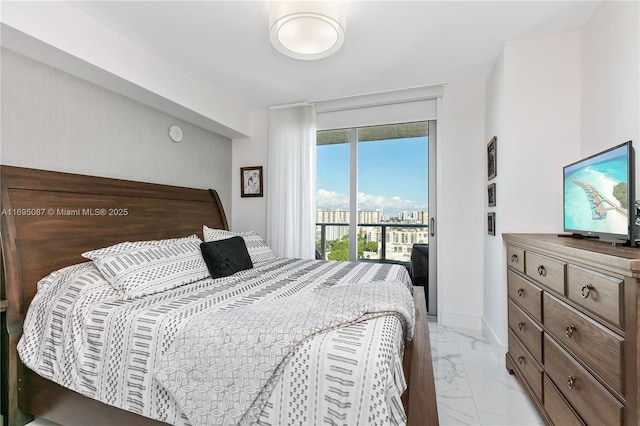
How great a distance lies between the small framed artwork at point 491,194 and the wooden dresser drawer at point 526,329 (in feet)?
3.01

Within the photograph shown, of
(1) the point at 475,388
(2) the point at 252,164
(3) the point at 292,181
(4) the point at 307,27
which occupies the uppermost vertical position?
(4) the point at 307,27

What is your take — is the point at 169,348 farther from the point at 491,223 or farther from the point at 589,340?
the point at 491,223

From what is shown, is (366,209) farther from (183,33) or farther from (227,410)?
(227,410)

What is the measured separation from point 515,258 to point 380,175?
6.06 feet

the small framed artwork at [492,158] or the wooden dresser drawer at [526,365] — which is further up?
the small framed artwork at [492,158]

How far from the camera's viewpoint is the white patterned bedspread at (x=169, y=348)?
3.41 feet

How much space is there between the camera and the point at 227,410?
113cm

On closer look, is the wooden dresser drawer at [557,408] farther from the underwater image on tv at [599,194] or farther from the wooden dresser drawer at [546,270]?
the underwater image on tv at [599,194]

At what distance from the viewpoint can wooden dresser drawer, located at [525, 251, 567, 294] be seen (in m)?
1.45

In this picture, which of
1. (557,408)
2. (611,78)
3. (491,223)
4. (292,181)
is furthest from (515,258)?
(292,181)

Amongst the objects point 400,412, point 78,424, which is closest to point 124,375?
point 78,424

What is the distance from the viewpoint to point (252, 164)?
3.94 m

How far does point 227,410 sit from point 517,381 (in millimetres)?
2087

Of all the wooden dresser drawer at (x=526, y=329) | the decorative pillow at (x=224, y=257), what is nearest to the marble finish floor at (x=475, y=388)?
the wooden dresser drawer at (x=526, y=329)
